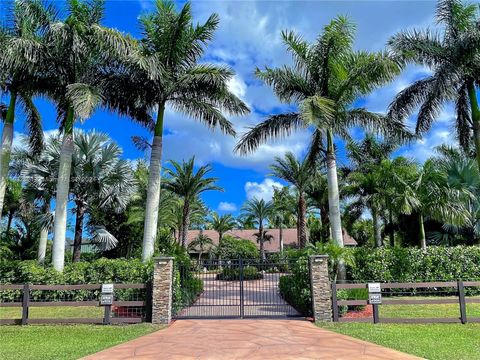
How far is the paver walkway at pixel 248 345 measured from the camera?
7141 mm

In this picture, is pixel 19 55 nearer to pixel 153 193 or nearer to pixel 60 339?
pixel 153 193

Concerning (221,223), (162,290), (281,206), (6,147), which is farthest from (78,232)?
(221,223)

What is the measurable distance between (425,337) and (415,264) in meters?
8.13

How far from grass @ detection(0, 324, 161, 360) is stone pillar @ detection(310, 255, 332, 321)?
14.0 ft

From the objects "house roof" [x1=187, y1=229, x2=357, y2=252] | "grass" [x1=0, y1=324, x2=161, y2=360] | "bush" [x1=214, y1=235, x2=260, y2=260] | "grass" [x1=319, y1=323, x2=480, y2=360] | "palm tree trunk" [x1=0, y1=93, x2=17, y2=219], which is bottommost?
"grass" [x1=0, y1=324, x2=161, y2=360]

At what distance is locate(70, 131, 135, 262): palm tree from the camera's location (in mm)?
18422

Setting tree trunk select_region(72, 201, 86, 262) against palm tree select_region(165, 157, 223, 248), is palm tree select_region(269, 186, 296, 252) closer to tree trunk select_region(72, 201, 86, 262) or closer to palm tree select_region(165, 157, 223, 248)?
palm tree select_region(165, 157, 223, 248)

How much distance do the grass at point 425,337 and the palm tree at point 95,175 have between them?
12.8 metres

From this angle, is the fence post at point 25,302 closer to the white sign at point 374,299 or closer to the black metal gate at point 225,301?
the black metal gate at point 225,301

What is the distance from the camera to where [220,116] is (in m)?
16.7

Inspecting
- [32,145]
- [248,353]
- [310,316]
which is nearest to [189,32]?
[32,145]

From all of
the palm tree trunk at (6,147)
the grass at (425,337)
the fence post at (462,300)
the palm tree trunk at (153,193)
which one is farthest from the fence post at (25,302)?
the fence post at (462,300)

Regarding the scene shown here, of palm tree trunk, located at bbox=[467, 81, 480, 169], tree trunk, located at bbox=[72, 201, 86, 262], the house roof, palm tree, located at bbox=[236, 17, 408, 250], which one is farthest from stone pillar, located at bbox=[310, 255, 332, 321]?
the house roof

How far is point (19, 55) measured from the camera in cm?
1364
